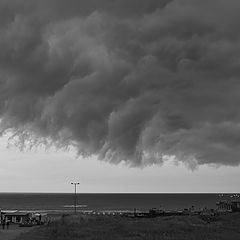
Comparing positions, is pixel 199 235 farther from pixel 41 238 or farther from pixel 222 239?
pixel 41 238

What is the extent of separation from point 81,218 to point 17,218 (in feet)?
88.2

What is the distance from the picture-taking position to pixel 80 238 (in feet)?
162

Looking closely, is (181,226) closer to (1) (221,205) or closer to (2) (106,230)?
(2) (106,230)

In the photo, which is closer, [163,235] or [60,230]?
[163,235]

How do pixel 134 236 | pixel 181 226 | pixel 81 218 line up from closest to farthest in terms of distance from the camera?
pixel 134 236, pixel 181 226, pixel 81 218

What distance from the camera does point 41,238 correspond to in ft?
167

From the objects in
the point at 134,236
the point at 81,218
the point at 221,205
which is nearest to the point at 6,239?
the point at 134,236

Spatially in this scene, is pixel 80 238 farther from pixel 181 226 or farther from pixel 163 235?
pixel 181 226

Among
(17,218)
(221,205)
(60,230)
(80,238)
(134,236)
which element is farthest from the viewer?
(221,205)

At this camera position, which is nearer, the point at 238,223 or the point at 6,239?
the point at 6,239

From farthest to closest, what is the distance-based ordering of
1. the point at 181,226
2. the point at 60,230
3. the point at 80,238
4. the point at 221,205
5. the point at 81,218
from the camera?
the point at 221,205, the point at 81,218, the point at 181,226, the point at 60,230, the point at 80,238

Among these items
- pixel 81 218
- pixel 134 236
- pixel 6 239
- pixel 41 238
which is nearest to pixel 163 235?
pixel 134 236

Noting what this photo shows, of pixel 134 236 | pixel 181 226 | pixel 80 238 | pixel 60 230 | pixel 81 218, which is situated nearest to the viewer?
pixel 80 238

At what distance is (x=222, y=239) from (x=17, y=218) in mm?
56632
